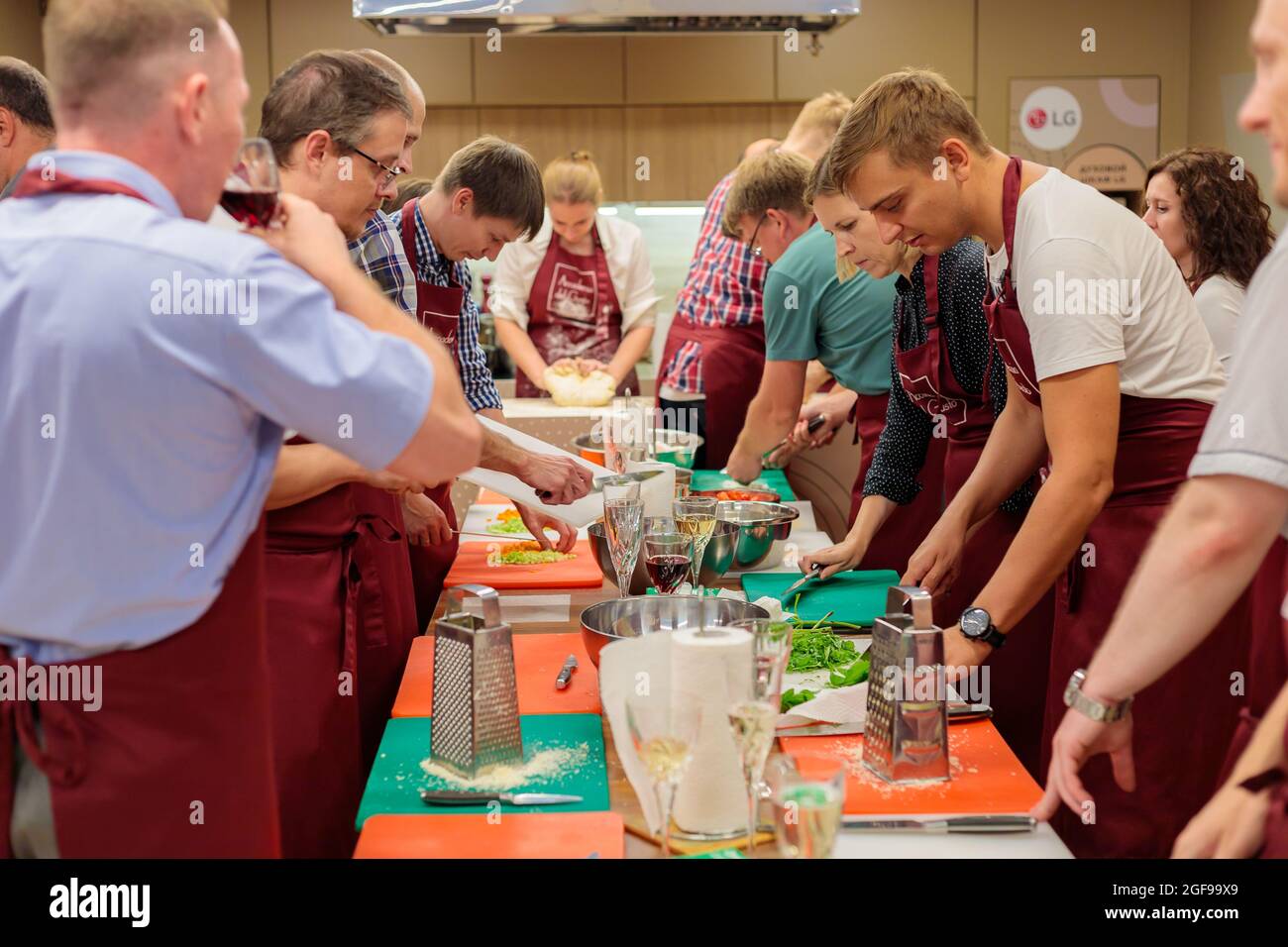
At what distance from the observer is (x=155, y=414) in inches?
42.6

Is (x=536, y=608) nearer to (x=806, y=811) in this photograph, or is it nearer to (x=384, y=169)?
(x=384, y=169)

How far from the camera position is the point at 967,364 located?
2578 millimetres

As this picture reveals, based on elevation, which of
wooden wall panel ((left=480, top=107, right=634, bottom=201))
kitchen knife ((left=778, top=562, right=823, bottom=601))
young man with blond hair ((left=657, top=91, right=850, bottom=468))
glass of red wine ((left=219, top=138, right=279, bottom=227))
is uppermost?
wooden wall panel ((left=480, top=107, right=634, bottom=201))

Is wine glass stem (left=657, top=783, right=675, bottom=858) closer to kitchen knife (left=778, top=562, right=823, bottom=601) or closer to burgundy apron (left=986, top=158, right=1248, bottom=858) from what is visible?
burgundy apron (left=986, top=158, right=1248, bottom=858)

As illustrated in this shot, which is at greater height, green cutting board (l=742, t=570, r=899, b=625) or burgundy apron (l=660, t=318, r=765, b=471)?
burgundy apron (l=660, t=318, r=765, b=471)

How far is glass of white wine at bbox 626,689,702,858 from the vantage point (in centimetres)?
120

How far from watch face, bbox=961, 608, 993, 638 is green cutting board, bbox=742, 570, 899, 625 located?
267mm

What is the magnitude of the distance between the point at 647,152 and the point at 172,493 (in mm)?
5495

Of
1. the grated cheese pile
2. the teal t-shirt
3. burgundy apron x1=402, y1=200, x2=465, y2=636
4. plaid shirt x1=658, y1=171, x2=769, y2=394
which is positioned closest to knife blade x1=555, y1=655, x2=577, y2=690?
the grated cheese pile

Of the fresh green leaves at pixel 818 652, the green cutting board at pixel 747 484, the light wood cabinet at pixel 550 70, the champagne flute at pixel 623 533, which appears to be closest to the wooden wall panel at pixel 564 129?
the light wood cabinet at pixel 550 70

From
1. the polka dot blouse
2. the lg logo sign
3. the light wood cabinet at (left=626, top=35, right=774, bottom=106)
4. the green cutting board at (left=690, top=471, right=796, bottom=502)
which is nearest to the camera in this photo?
the polka dot blouse

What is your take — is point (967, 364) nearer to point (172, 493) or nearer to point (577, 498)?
point (577, 498)

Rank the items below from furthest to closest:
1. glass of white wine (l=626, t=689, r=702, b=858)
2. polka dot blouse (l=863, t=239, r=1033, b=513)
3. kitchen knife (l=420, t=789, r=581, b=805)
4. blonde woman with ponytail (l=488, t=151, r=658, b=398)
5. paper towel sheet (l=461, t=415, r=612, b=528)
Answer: blonde woman with ponytail (l=488, t=151, r=658, b=398), polka dot blouse (l=863, t=239, r=1033, b=513), paper towel sheet (l=461, t=415, r=612, b=528), kitchen knife (l=420, t=789, r=581, b=805), glass of white wine (l=626, t=689, r=702, b=858)
